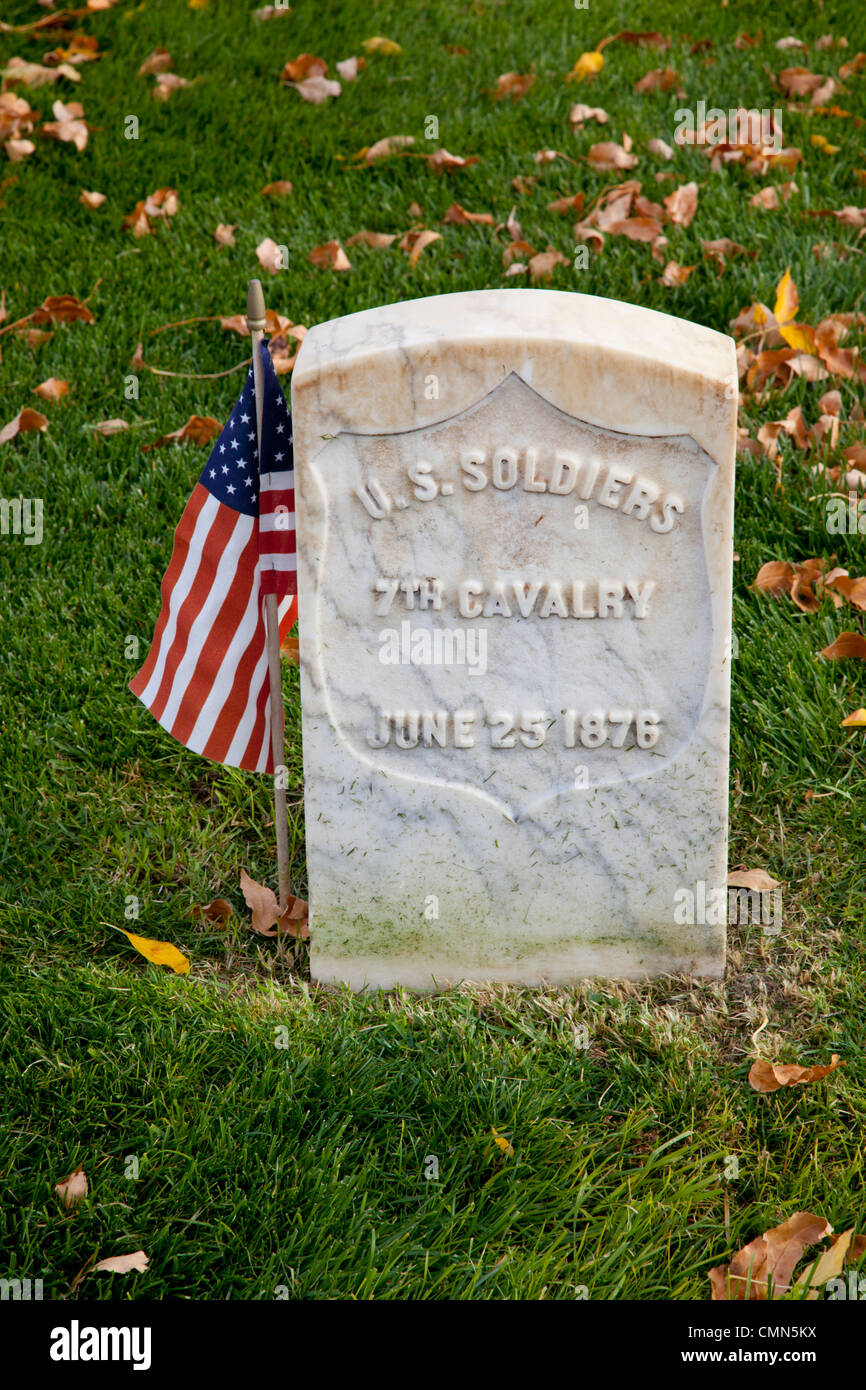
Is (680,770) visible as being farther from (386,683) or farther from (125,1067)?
(125,1067)

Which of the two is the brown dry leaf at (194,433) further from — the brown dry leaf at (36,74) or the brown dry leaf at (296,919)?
the brown dry leaf at (36,74)

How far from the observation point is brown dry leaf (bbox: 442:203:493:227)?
4.80m

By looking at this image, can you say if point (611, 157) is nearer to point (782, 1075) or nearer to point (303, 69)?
point (303, 69)

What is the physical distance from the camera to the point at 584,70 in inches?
221

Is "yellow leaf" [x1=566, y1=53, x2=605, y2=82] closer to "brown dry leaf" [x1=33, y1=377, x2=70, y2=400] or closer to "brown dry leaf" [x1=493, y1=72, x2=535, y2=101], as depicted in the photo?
"brown dry leaf" [x1=493, y1=72, x2=535, y2=101]

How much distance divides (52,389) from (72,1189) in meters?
2.90

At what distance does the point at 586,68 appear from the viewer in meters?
5.62

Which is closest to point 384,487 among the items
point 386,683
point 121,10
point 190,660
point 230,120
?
point 386,683

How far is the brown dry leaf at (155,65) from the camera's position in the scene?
19.0 feet

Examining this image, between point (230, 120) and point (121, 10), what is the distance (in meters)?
1.40

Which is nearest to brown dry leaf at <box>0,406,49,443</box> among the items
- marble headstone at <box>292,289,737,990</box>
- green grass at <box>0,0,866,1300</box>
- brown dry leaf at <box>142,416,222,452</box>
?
green grass at <box>0,0,866,1300</box>

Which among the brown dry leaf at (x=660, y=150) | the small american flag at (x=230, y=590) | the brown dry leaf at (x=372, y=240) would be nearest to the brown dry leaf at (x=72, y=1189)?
the small american flag at (x=230, y=590)

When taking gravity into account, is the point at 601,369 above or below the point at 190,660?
above

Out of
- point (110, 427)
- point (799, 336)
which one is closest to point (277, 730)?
point (110, 427)
